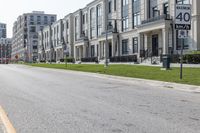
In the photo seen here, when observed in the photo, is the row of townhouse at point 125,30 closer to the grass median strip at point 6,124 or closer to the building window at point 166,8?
the building window at point 166,8

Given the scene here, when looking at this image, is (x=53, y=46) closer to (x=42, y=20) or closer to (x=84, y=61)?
(x=84, y=61)

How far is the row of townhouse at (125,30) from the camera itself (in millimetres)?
46812

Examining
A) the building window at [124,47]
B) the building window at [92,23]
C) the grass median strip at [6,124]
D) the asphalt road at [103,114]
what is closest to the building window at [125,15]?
the building window at [124,47]

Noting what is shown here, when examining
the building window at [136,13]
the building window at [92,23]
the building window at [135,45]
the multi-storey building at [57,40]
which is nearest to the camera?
the building window at [136,13]

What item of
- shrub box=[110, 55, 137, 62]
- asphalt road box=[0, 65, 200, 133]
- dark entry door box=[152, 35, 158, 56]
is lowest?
asphalt road box=[0, 65, 200, 133]

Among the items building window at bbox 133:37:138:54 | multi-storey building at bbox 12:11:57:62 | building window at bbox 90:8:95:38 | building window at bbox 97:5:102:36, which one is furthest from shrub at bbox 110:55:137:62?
multi-storey building at bbox 12:11:57:62

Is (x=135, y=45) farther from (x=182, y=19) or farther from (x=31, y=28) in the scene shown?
(x=31, y=28)

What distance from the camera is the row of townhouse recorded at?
46812 millimetres

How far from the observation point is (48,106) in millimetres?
12289

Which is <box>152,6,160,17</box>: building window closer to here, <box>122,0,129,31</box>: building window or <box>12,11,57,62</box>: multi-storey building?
<box>122,0,129,31</box>: building window

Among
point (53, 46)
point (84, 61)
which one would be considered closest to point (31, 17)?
point (53, 46)

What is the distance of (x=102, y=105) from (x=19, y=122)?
373 cm

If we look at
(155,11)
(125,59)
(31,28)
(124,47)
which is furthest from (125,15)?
(31,28)

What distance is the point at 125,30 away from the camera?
63.2 meters
